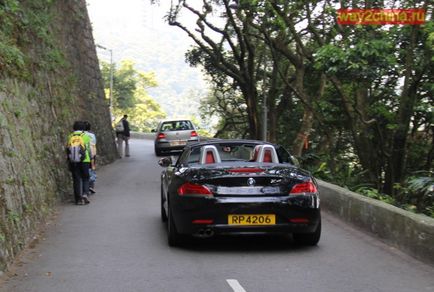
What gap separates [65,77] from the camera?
1748cm

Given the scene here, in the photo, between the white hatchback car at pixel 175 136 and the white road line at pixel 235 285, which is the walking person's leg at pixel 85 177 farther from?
the white hatchback car at pixel 175 136

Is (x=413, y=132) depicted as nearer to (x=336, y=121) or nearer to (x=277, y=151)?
(x=336, y=121)

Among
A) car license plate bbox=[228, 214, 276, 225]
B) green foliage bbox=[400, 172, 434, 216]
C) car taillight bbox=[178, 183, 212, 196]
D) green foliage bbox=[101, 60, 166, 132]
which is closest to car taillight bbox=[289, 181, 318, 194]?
car license plate bbox=[228, 214, 276, 225]

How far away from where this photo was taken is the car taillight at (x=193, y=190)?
698 centimetres

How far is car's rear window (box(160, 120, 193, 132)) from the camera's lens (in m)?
26.1

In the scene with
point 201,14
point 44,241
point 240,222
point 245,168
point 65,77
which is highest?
point 201,14

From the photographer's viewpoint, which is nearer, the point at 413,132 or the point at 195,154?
the point at 195,154

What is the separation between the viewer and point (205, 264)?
6.64m

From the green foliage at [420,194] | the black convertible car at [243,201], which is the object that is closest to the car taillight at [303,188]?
the black convertible car at [243,201]

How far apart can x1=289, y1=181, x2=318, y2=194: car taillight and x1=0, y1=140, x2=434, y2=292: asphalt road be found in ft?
2.57

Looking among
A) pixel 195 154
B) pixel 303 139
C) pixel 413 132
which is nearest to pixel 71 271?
pixel 195 154

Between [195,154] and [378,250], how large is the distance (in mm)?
2813

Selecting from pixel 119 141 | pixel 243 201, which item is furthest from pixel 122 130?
pixel 243 201

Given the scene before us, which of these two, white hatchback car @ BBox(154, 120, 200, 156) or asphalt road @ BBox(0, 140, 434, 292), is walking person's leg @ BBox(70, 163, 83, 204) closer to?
asphalt road @ BBox(0, 140, 434, 292)
